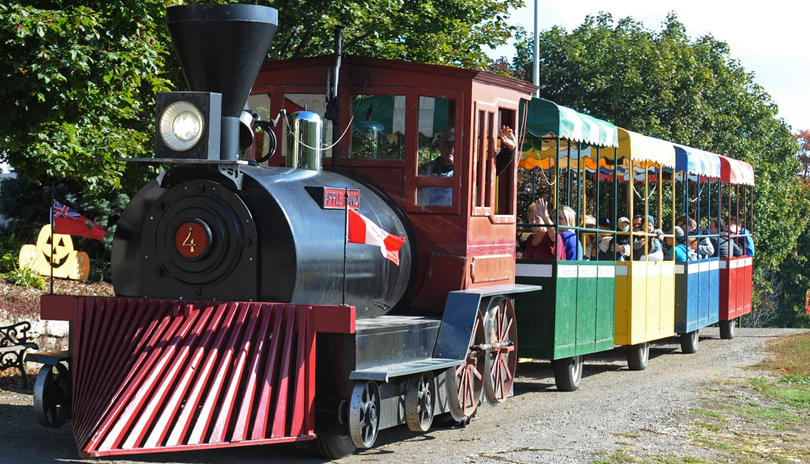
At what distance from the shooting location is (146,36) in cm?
1067

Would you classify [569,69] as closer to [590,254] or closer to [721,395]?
[590,254]

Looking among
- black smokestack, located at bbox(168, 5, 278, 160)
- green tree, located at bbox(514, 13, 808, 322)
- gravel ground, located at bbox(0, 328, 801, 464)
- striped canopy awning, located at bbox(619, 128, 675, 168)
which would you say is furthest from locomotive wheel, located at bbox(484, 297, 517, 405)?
green tree, located at bbox(514, 13, 808, 322)

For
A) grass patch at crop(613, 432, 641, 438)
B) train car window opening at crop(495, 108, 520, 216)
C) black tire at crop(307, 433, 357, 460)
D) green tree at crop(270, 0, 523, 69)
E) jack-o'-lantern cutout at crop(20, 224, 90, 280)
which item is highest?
green tree at crop(270, 0, 523, 69)

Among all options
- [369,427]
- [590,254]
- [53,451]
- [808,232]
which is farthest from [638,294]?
[808,232]

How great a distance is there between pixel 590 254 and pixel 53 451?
25.9 ft

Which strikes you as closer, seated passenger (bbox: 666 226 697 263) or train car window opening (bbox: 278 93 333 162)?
train car window opening (bbox: 278 93 333 162)

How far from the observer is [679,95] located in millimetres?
34656

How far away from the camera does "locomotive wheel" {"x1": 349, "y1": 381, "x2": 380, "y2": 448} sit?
6.74 m

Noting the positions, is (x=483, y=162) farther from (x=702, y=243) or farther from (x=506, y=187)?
(x=702, y=243)

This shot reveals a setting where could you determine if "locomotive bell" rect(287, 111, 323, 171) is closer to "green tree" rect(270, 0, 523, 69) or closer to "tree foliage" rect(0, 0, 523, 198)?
"tree foliage" rect(0, 0, 523, 198)

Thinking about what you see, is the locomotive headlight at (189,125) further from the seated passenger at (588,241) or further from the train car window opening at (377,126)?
the seated passenger at (588,241)

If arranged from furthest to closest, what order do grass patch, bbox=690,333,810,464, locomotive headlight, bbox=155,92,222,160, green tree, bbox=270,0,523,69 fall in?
green tree, bbox=270,0,523,69
grass patch, bbox=690,333,810,464
locomotive headlight, bbox=155,92,222,160

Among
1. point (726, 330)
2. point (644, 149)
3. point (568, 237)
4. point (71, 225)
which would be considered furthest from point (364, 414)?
point (726, 330)

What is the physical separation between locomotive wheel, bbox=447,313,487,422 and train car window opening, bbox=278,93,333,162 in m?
1.82
